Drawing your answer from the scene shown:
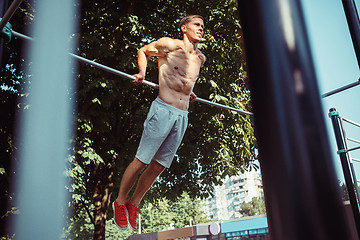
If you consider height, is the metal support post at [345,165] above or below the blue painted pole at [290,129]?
above

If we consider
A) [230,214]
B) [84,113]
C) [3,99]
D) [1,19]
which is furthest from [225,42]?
[230,214]

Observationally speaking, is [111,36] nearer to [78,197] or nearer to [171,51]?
[78,197]

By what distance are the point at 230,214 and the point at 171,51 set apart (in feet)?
373

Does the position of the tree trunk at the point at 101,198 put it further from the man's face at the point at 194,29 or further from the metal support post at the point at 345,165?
the metal support post at the point at 345,165

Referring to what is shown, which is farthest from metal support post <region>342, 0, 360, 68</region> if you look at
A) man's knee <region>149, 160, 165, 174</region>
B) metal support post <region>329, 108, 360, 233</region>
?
man's knee <region>149, 160, 165, 174</region>

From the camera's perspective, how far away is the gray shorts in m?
2.86

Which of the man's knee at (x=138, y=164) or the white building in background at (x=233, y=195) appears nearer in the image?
the man's knee at (x=138, y=164)

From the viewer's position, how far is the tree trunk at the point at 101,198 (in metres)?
7.38

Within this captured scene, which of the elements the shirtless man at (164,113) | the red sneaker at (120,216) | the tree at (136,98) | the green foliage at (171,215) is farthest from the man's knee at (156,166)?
the green foliage at (171,215)

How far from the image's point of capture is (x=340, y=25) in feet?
7.26

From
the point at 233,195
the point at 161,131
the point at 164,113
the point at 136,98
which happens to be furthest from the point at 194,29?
the point at 233,195

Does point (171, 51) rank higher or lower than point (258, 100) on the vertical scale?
higher

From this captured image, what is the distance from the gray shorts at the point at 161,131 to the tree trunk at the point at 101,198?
480 cm

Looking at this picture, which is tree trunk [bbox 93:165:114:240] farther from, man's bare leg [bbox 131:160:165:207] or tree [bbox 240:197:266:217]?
tree [bbox 240:197:266:217]
